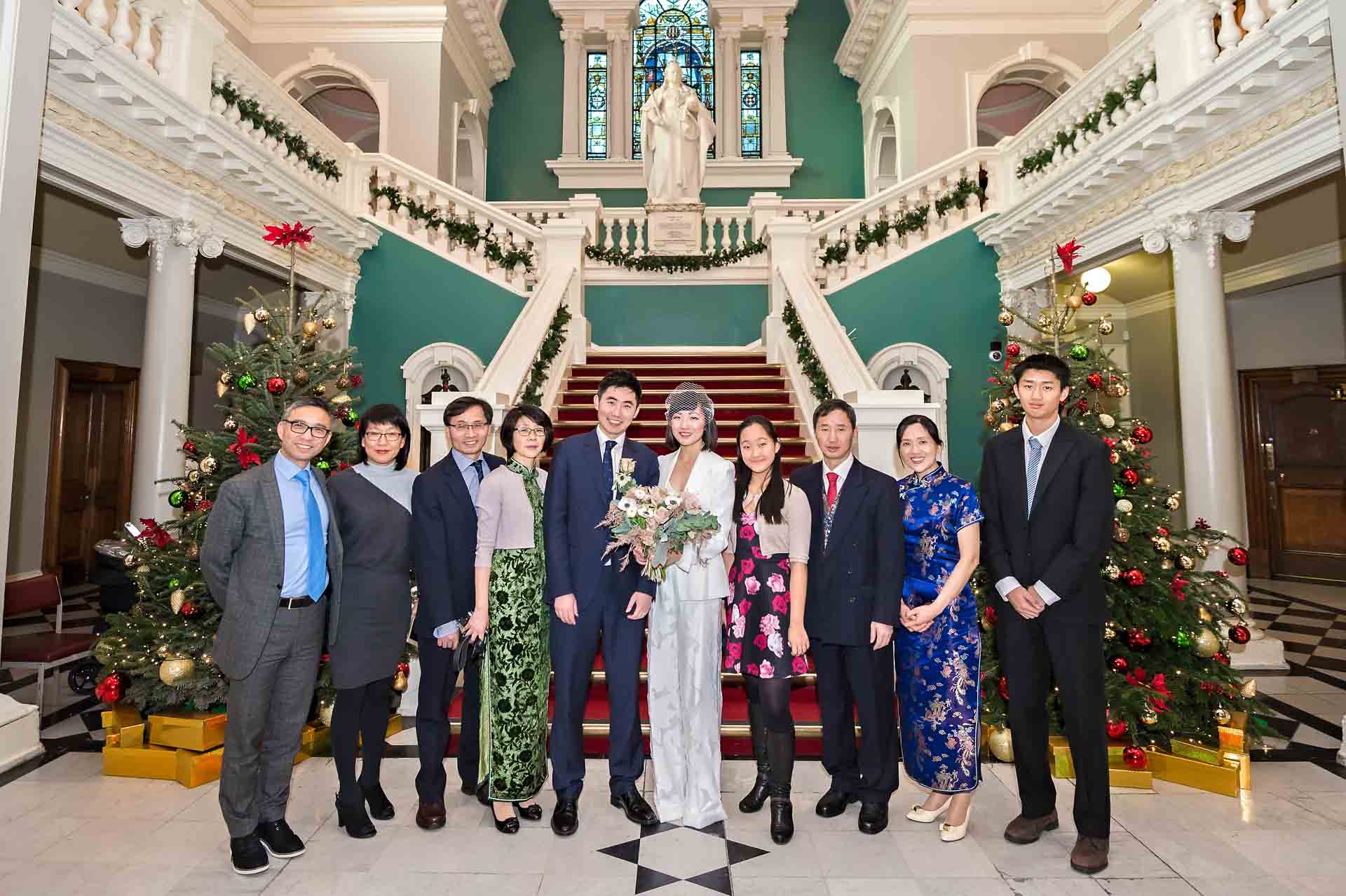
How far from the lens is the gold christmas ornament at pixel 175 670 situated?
11.9 ft

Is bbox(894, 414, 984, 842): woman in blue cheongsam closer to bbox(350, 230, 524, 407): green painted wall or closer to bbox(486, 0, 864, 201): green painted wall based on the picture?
bbox(350, 230, 524, 407): green painted wall

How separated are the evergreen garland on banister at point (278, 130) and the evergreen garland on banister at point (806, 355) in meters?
5.77

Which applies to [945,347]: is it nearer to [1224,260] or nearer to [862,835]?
[1224,260]

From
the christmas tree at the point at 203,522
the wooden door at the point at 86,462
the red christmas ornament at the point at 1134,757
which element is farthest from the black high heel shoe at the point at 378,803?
the wooden door at the point at 86,462

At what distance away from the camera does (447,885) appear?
2.65 m

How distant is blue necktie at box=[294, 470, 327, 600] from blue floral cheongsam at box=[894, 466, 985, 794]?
2351 millimetres

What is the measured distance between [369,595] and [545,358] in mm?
4756

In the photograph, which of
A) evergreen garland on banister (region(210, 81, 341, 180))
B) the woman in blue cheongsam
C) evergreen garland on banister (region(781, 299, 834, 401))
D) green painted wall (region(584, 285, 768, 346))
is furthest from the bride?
green painted wall (region(584, 285, 768, 346))

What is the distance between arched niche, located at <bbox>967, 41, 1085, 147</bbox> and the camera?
11.8 meters

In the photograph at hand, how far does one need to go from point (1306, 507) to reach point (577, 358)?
10.1 meters

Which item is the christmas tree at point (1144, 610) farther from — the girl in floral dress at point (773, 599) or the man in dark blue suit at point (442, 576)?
the man in dark blue suit at point (442, 576)

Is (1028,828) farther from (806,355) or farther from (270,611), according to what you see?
(806,355)

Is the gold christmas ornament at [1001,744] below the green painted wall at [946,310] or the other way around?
below

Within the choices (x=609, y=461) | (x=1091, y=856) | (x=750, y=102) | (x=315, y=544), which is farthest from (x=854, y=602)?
(x=750, y=102)
